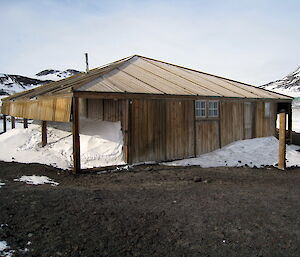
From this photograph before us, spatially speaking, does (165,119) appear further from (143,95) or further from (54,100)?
(54,100)

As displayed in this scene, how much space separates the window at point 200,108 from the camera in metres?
11.7

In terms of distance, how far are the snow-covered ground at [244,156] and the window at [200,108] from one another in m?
1.81

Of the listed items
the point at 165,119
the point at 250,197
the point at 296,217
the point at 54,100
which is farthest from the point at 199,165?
the point at 54,100

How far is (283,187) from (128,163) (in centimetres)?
515

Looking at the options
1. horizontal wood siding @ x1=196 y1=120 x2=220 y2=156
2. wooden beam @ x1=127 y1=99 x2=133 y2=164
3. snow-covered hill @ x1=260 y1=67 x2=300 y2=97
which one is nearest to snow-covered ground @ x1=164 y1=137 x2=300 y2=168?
horizontal wood siding @ x1=196 y1=120 x2=220 y2=156

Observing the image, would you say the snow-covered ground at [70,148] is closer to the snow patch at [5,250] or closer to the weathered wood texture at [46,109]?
the weathered wood texture at [46,109]

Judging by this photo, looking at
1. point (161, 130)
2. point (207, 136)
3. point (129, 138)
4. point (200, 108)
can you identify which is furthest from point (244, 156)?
point (129, 138)

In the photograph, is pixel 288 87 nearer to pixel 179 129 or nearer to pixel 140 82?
pixel 179 129

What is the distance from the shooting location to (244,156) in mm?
12008

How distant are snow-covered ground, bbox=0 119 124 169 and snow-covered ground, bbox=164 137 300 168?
231 cm

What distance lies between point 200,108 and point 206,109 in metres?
0.36

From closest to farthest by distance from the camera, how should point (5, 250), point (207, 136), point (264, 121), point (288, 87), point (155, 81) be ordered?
point (5, 250)
point (155, 81)
point (207, 136)
point (264, 121)
point (288, 87)

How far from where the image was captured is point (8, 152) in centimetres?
1169

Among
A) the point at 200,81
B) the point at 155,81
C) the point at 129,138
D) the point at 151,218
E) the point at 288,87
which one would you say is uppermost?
the point at 288,87
